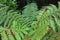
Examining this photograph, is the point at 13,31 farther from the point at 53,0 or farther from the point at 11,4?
the point at 53,0

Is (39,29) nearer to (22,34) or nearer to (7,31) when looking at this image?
(22,34)

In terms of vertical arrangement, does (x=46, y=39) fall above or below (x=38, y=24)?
below

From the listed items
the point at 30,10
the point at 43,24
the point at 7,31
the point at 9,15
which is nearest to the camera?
the point at 7,31

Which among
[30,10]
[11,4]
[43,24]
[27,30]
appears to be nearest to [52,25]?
[43,24]

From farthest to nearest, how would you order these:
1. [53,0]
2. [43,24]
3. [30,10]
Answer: [53,0] → [30,10] → [43,24]

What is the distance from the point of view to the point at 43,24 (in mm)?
3672

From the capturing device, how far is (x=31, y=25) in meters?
3.84

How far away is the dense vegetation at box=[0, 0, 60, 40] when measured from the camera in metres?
3.48

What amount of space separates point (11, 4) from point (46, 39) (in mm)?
1304

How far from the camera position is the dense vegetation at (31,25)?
3485 millimetres

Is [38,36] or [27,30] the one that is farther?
[27,30]

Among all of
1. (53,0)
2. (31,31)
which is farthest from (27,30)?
(53,0)

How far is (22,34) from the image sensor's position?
3.56 metres

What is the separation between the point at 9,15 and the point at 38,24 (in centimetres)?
60
